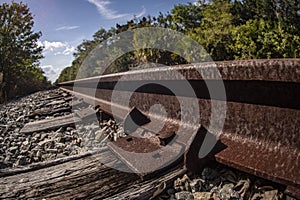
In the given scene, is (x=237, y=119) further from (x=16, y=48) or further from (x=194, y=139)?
(x=16, y=48)

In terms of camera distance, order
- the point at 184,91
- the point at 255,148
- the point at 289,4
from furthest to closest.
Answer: the point at 289,4 → the point at 184,91 → the point at 255,148

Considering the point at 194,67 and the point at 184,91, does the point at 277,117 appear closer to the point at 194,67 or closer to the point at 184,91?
the point at 194,67

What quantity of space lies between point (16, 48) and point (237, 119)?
26.1m

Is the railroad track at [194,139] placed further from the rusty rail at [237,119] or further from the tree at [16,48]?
the tree at [16,48]

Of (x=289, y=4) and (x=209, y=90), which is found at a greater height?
(x=289, y=4)

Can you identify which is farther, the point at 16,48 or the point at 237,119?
the point at 16,48

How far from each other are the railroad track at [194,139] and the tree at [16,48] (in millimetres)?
19289

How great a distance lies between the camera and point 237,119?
0.99 m

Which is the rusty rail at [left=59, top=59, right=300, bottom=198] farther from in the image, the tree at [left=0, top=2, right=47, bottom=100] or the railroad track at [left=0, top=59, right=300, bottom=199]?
the tree at [left=0, top=2, right=47, bottom=100]

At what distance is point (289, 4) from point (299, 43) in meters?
12.1

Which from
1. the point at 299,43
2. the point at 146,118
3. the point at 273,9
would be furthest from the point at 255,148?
the point at 273,9

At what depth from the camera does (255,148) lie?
881 millimetres

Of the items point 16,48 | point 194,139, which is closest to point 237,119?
point 194,139

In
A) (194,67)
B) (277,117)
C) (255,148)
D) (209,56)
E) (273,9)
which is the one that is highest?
(273,9)
